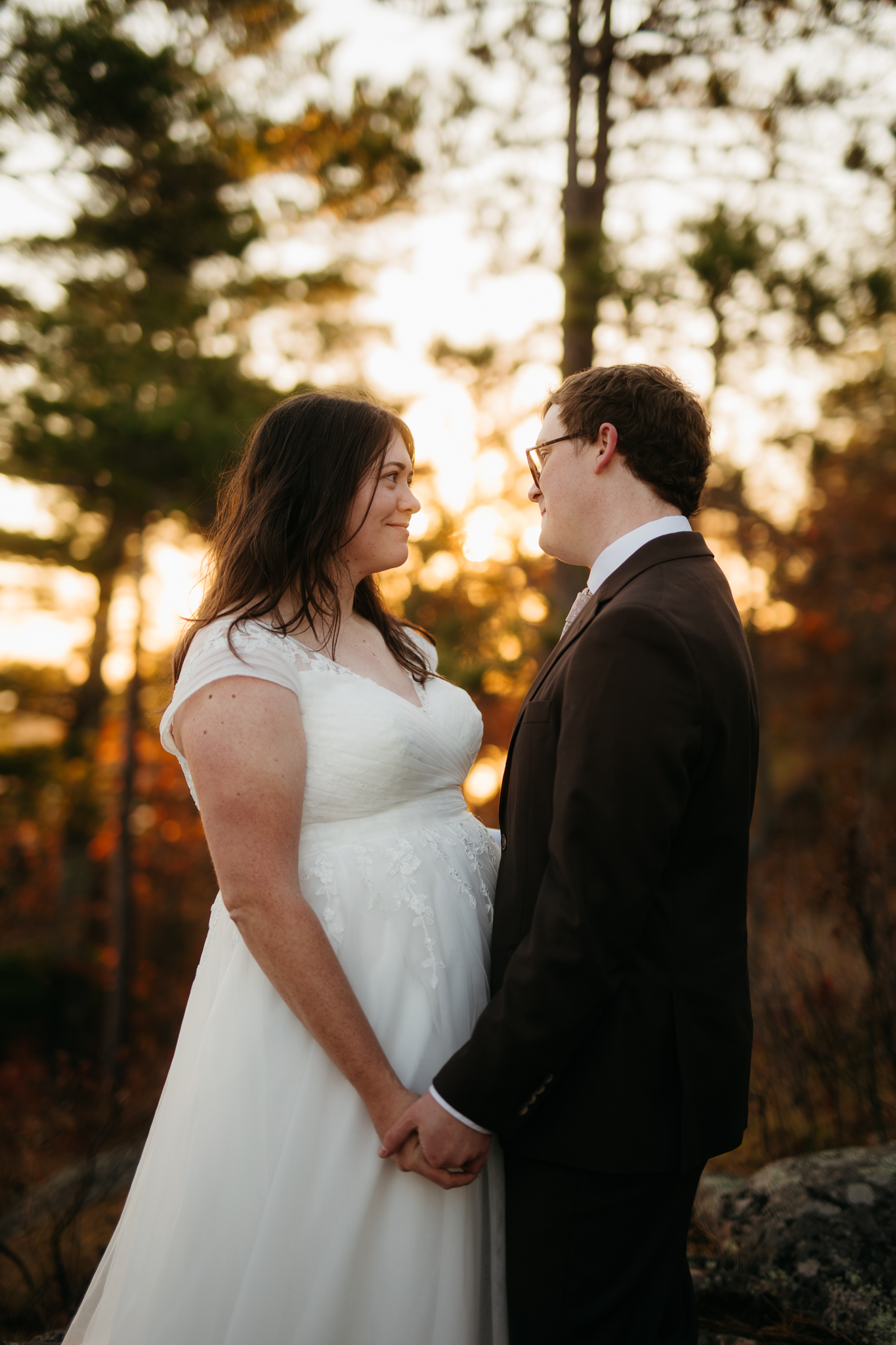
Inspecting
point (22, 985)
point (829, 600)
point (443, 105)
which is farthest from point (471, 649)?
point (829, 600)

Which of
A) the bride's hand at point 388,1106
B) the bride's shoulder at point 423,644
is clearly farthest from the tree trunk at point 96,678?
the bride's hand at point 388,1106

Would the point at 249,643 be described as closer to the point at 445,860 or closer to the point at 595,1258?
the point at 445,860

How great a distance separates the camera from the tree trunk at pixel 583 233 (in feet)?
20.1

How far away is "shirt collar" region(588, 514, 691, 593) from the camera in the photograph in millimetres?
1907

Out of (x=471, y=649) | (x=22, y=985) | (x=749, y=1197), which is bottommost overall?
(x=22, y=985)

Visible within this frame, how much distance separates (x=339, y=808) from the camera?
1963 mm

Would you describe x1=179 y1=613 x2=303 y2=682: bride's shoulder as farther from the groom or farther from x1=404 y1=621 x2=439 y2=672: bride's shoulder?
x1=404 y1=621 x2=439 y2=672: bride's shoulder

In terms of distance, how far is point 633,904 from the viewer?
1609 mm

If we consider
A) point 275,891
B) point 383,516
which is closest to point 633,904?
point 275,891

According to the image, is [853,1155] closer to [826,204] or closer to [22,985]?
[826,204]

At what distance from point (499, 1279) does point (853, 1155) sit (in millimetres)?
1675

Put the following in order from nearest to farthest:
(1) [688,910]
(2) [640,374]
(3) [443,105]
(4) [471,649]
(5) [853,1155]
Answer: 1. (1) [688,910]
2. (2) [640,374]
3. (5) [853,1155]
4. (3) [443,105]
5. (4) [471,649]

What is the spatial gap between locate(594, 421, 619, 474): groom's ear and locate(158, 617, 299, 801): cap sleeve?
77 cm

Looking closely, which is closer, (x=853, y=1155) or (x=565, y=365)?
(x=853, y=1155)
